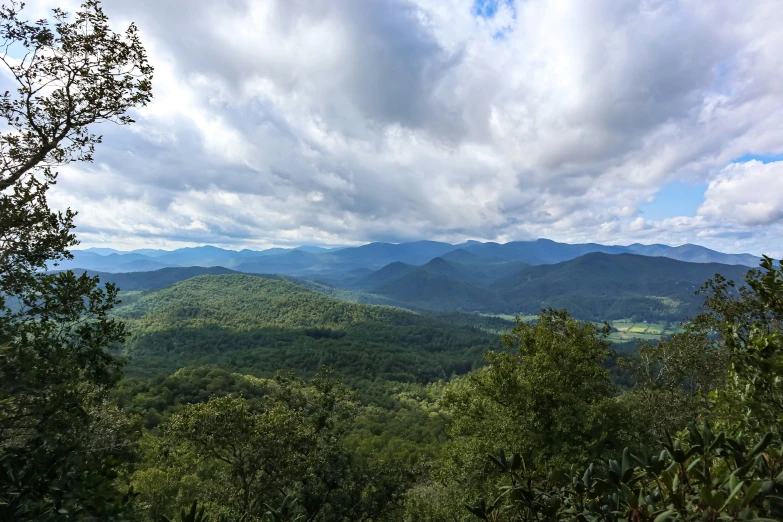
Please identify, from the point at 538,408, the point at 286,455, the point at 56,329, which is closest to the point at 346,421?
the point at 286,455

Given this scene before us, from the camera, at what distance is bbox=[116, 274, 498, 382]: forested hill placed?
124 m

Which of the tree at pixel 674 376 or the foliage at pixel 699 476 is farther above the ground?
the foliage at pixel 699 476

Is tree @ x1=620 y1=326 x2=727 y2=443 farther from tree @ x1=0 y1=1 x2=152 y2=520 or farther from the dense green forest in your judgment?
tree @ x1=0 y1=1 x2=152 y2=520

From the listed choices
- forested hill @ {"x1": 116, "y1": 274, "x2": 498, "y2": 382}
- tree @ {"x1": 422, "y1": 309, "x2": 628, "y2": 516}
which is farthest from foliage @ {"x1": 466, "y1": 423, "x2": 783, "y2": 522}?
forested hill @ {"x1": 116, "y1": 274, "x2": 498, "y2": 382}

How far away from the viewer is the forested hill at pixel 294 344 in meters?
124

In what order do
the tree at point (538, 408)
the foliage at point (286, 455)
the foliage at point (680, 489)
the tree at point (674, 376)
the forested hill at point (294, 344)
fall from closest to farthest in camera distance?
the foliage at point (680, 489) → the foliage at point (286, 455) → the tree at point (538, 408) → the tree at point (674, 376) → the forested hill at point (294, 344)

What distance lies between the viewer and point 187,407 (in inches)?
521

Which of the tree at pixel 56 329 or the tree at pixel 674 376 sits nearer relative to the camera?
the tree at pixel 56 329

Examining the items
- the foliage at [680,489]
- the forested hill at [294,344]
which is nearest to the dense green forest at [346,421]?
the foliage at [680,489]

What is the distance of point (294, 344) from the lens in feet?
475

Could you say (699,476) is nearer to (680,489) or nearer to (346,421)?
(680,489)

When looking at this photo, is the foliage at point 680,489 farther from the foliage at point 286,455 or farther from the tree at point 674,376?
the tree at point 674,376

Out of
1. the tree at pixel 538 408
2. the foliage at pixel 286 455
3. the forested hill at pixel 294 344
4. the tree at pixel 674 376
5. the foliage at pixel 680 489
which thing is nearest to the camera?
the foliage at pixel 680 489

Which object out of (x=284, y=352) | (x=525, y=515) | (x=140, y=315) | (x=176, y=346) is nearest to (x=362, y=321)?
(x=284, y=352)
